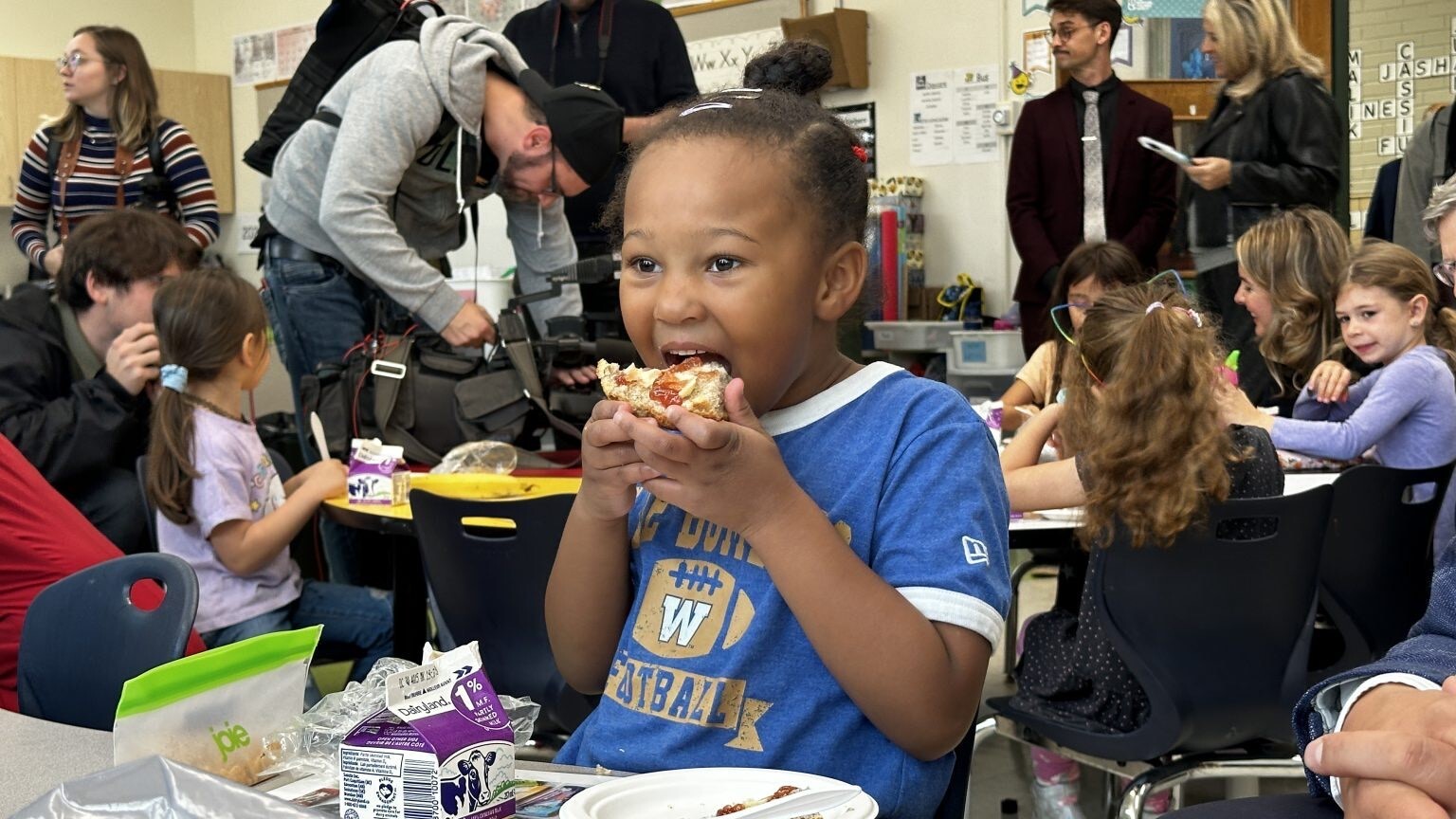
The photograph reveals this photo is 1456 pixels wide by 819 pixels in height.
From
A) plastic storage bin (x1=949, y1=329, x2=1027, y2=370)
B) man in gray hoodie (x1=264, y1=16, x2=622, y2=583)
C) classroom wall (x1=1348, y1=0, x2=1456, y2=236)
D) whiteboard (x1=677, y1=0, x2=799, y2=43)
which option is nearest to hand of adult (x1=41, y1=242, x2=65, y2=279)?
man in gray hoodie (x1=264, y1=16, x2=622, y2=583)

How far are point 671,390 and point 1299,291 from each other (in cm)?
307

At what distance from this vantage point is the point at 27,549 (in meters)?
2.14

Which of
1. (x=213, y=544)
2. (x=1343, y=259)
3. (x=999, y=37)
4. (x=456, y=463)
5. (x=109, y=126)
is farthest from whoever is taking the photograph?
(x=999, y=37)

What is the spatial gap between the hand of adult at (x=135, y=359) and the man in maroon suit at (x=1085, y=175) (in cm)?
341

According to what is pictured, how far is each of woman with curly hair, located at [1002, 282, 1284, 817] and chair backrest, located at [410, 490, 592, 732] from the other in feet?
2.72

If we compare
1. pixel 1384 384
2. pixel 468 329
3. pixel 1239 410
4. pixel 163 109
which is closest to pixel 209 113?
pixel 163 109

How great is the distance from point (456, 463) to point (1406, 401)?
81.4 inches

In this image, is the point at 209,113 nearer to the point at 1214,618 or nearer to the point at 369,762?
the point at 1214,618

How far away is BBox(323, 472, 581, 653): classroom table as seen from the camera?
9.12 ft

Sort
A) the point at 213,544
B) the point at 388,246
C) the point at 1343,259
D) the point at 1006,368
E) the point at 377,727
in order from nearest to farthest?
1. the point at 377,727
2. the point at 213,544
3. the point at 388,246
4. the point at 1343,259
5. the point at 1006,368

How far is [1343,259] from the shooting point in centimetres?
382

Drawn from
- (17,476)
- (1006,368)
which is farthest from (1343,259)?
(17,476)

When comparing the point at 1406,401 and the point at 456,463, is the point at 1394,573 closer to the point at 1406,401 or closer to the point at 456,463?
the point at 1406,401

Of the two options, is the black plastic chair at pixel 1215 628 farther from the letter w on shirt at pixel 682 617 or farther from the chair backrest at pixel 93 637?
the chair backrest at pixel 93 637
